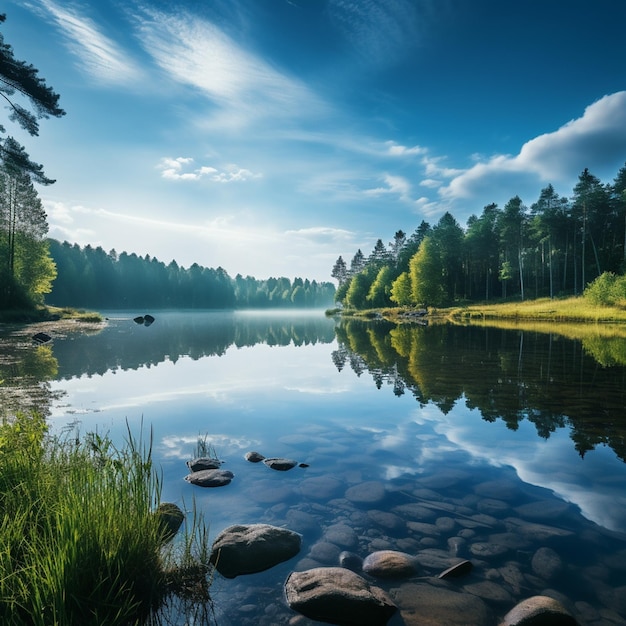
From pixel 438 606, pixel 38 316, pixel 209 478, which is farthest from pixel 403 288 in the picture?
pixel 438 606

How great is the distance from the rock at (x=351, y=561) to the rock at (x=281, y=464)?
3270mm

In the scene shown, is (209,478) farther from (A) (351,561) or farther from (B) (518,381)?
(B) (518,381)

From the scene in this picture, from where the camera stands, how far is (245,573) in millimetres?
5344

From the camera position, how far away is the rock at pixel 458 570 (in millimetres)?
5160

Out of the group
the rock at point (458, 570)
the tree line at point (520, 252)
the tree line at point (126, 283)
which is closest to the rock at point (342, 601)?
the rock at point (458, 570)

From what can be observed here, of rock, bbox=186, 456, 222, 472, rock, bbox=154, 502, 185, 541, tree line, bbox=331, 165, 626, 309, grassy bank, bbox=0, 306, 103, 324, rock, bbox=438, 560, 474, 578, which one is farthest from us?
tree line, bbox=331, 165, 626, 309

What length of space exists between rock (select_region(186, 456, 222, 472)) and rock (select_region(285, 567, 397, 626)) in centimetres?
429

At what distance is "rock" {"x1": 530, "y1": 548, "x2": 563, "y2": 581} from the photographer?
206 inches

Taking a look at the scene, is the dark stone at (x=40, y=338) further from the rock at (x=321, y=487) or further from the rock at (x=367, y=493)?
the rock at (x=367, y=493)

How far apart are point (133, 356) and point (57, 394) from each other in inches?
455

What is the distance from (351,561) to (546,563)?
8.68ft

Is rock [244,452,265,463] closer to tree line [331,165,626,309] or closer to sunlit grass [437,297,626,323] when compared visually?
sunlit grass [437,297,626,323]

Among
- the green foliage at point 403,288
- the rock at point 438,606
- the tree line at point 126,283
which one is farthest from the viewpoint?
the tree line at point 126,283

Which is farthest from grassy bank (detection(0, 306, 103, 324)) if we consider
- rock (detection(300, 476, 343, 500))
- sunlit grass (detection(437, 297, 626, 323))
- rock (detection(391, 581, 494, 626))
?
sunlit grass (detection(437, 297, 626, 323))
